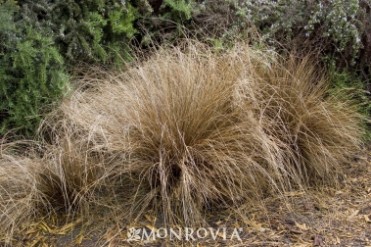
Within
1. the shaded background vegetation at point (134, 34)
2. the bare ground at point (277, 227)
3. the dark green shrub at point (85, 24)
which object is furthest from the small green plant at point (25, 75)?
the bare ground at point (277, 227)

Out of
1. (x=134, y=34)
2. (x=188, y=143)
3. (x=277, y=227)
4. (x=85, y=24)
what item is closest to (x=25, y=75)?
(x=85, y=24)

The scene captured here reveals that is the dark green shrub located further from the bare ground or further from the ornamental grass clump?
the bare ground

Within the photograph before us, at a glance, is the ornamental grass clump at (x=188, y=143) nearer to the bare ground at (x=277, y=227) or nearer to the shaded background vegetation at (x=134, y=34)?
the bare ground at (x=277, y=227)

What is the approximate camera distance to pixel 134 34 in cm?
463

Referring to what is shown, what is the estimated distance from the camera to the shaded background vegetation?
372cm

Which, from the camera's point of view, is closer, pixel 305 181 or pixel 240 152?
pixel 240 152

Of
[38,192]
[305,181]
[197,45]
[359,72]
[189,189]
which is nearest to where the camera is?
[189,189]

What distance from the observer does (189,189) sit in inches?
114

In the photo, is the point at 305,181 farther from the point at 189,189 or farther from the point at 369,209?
the point at 189,189

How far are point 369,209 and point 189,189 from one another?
1.18 meters

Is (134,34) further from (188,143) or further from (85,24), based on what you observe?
(188,143)

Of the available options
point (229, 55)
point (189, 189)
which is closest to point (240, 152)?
point (189, 189)

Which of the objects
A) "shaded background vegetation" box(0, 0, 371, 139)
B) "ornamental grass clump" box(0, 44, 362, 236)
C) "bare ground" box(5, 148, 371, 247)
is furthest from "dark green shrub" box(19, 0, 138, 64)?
"bare ground" box(5, 148, 371, 247)

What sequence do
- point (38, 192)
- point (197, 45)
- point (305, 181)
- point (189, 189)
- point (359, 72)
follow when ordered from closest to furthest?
point (189, 189) < point (38, 192) < point (305, 181) < point (197, 45) < point (359, 72)
